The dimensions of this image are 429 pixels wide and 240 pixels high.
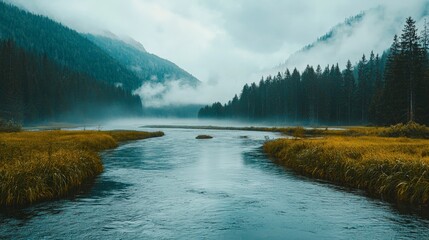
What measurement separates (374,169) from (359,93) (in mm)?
118964

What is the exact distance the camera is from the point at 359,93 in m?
131

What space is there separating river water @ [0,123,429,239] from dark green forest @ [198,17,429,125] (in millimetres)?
52399

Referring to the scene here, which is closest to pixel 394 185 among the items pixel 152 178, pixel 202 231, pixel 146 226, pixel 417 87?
pixel 202 231

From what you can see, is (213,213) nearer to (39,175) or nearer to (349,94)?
(39,175)

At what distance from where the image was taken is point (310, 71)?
14638 centimetres

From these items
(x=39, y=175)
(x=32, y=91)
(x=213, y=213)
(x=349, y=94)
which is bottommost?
(x=213, y=213)

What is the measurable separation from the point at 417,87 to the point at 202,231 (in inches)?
2857

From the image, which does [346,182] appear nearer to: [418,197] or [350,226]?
[418,197]

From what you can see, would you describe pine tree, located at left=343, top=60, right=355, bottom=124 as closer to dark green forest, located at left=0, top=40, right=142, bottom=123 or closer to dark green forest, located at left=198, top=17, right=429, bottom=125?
dark green forest, located at left=198, top=17, right=429, bottom=125

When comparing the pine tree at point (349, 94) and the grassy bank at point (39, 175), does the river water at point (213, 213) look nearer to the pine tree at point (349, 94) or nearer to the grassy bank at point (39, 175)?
the grassy bank at point (39, 175)

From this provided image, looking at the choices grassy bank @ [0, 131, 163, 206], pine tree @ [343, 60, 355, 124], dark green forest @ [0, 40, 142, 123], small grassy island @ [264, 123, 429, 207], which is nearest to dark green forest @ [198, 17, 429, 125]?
pine tree @ [343, 60, 355, 124]

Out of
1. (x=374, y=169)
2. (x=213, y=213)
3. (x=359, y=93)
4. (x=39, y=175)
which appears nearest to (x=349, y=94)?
(x=359, y=93)

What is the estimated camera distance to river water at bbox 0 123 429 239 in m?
13.0

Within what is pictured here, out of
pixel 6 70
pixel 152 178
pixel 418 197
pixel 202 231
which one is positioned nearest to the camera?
pixel 202 231
